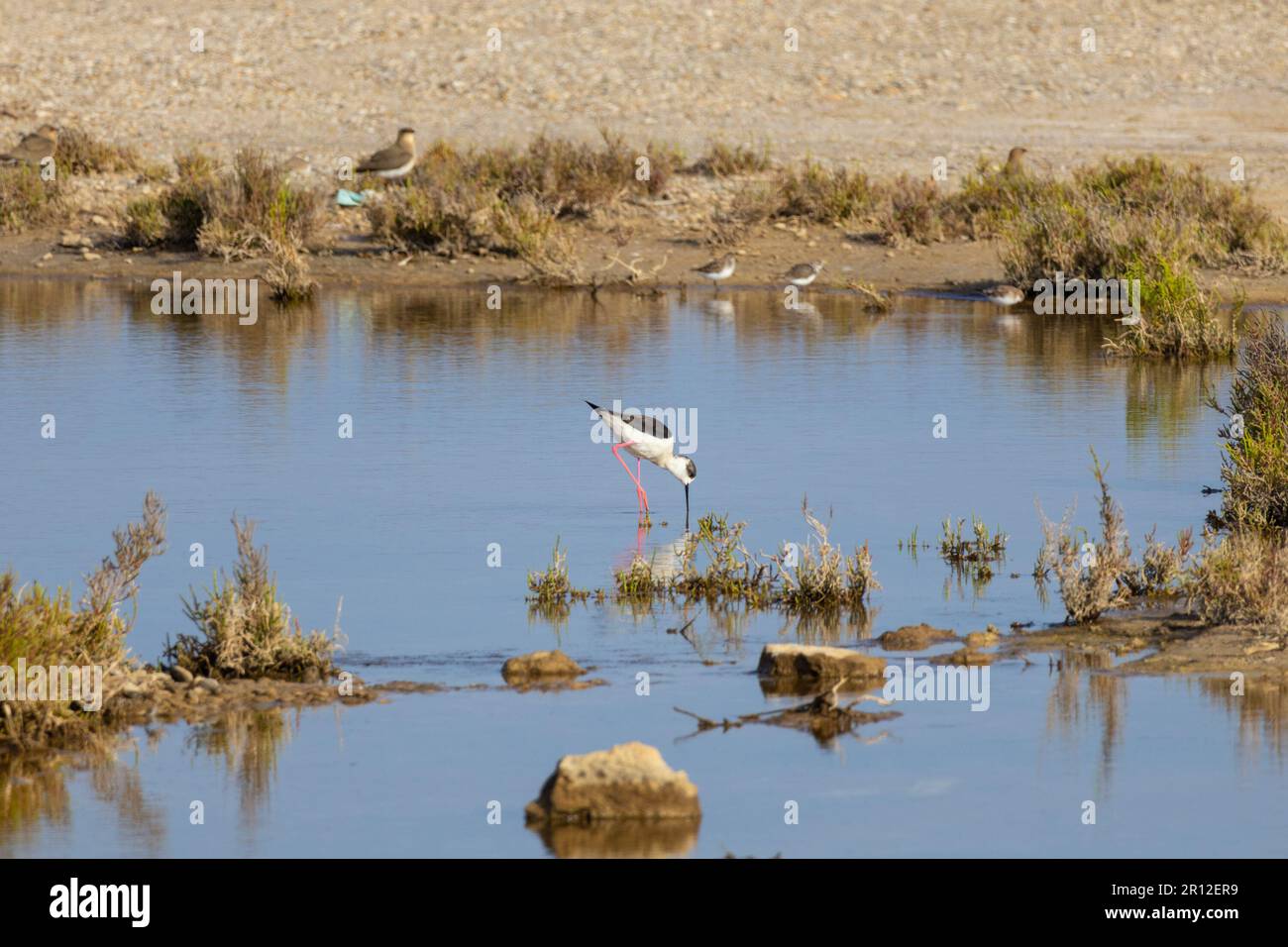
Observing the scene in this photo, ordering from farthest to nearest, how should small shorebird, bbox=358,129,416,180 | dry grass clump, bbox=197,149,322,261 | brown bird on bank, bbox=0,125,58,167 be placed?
brown bird on bank, bbox=0,125,58,167
small shorebird, bbox=358,129,416,180
dry grass clump, bbox=197,149,322,261

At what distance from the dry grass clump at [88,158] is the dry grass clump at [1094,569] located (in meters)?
18.9

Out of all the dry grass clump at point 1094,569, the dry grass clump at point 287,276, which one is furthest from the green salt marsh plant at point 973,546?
the dry grass clump at point 287,276

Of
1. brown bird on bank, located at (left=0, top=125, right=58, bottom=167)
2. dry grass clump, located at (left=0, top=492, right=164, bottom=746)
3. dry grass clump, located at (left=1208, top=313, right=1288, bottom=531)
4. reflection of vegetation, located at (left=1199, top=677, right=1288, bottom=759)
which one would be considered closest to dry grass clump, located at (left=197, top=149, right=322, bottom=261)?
brown bird on bank, located at (left=0, top=125, right=58, bottom=167)

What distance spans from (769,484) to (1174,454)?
102 inches

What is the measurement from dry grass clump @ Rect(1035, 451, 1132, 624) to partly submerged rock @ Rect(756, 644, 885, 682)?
3.53 ft

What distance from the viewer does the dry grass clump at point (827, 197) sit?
916 inches

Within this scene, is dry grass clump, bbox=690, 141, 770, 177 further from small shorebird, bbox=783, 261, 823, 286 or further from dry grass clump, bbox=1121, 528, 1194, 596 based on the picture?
dry grass clump, bbox=1121, 528, 1194, 596

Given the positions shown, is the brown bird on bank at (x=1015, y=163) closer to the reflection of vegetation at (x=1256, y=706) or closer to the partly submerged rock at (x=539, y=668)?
the reflection of vegetation at (x=1256, y=706)

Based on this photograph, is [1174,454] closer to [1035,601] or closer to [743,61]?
[1035,601]

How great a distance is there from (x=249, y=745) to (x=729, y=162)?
19.3 metres

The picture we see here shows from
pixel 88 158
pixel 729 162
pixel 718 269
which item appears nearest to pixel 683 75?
pixel 729 162

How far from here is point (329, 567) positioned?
32.6ft

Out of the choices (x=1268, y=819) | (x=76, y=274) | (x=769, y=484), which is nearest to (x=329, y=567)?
(x=769, y=484)

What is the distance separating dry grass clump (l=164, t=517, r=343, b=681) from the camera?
812 centimetres
